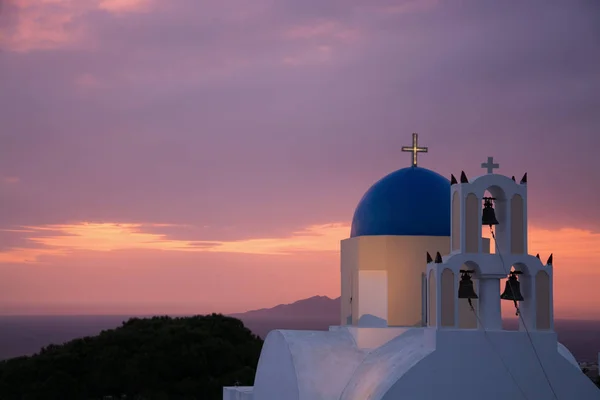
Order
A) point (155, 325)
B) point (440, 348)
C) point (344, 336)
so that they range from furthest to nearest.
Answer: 1. point (155, 325)
2. point (344, 336)
3. point (440, 348)

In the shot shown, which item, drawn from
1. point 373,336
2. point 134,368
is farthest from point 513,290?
point 134,368

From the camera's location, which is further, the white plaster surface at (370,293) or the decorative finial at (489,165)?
the white plaster surface at (370,293)

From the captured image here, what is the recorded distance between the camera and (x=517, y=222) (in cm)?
1808

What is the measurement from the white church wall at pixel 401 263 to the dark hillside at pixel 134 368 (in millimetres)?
15032

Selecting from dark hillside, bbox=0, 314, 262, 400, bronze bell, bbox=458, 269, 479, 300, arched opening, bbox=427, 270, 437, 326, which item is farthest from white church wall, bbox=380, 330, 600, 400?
dark hillside, bbox=0, 314, 262, 400

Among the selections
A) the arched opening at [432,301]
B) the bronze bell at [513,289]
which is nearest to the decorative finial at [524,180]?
the bronze bell at [513,289]

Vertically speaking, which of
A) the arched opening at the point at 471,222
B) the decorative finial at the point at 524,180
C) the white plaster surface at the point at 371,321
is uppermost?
the decorative finial at the point at 524,180

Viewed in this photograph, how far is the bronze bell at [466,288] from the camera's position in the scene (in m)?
17.6

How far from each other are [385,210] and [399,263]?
1325mm

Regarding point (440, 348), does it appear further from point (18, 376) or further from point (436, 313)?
point (18, 376)

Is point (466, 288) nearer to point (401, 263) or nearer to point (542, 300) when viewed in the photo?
point (542, 300)

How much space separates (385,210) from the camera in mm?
21625

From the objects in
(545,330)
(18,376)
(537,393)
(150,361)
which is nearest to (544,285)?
(545,330)

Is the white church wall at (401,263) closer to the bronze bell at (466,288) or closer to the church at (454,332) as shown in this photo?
the church at (454,332)
